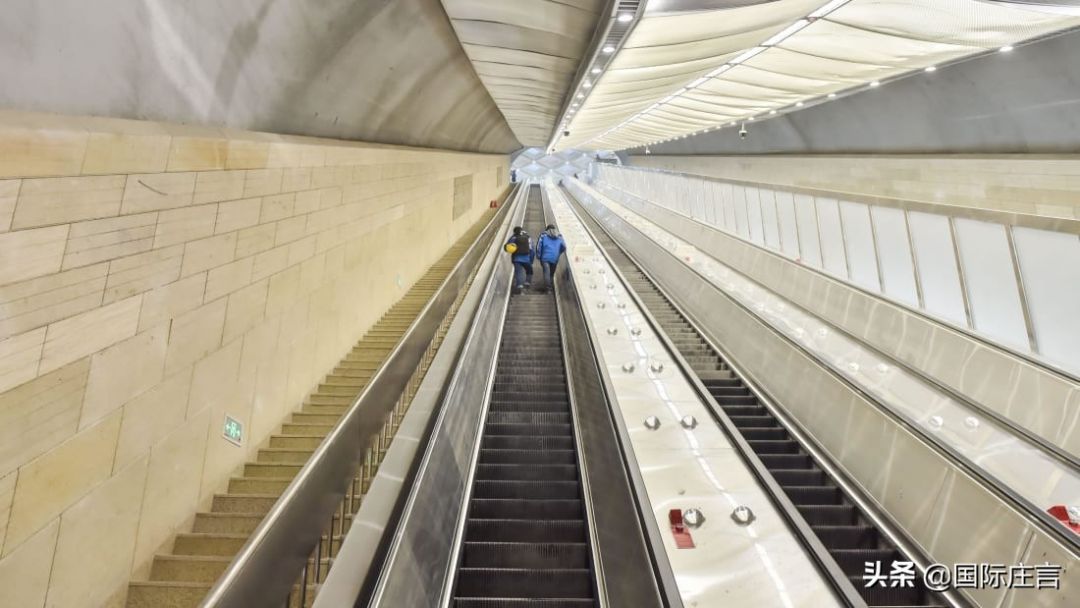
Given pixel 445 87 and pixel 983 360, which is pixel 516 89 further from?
pixel 983 360

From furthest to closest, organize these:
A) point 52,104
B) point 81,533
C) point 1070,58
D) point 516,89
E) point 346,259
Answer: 1. point 516,89
2. point 346,259
3. point 1070,58
4. point 81,533
5. point 52,104

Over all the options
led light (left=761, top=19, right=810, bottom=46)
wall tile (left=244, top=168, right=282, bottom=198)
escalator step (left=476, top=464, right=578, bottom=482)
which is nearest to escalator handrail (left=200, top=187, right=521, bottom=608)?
escalator step (left=476, top=464, right=578, bottom=482)

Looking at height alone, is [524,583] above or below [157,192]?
below

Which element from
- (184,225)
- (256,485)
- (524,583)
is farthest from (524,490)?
(184,225)

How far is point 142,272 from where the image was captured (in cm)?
292

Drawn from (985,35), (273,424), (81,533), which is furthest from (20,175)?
(985,35)

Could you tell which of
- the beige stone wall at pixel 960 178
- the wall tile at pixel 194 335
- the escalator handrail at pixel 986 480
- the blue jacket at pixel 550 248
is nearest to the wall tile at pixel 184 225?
the wall tile at pixel 194 335

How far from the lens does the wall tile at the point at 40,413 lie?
7.02ft

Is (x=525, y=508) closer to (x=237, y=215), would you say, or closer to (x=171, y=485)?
(x=171, y=485)

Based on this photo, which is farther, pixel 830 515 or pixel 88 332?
pixel 830 515

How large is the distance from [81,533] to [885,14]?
6891 mm

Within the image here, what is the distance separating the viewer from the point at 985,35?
16.7 ft

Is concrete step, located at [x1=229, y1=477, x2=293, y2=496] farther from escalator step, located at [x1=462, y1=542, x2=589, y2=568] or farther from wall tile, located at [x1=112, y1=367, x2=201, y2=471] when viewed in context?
escalator step, located at [x1=462, y1=542, x2=589, y2=568]

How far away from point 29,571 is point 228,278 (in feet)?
7.00
